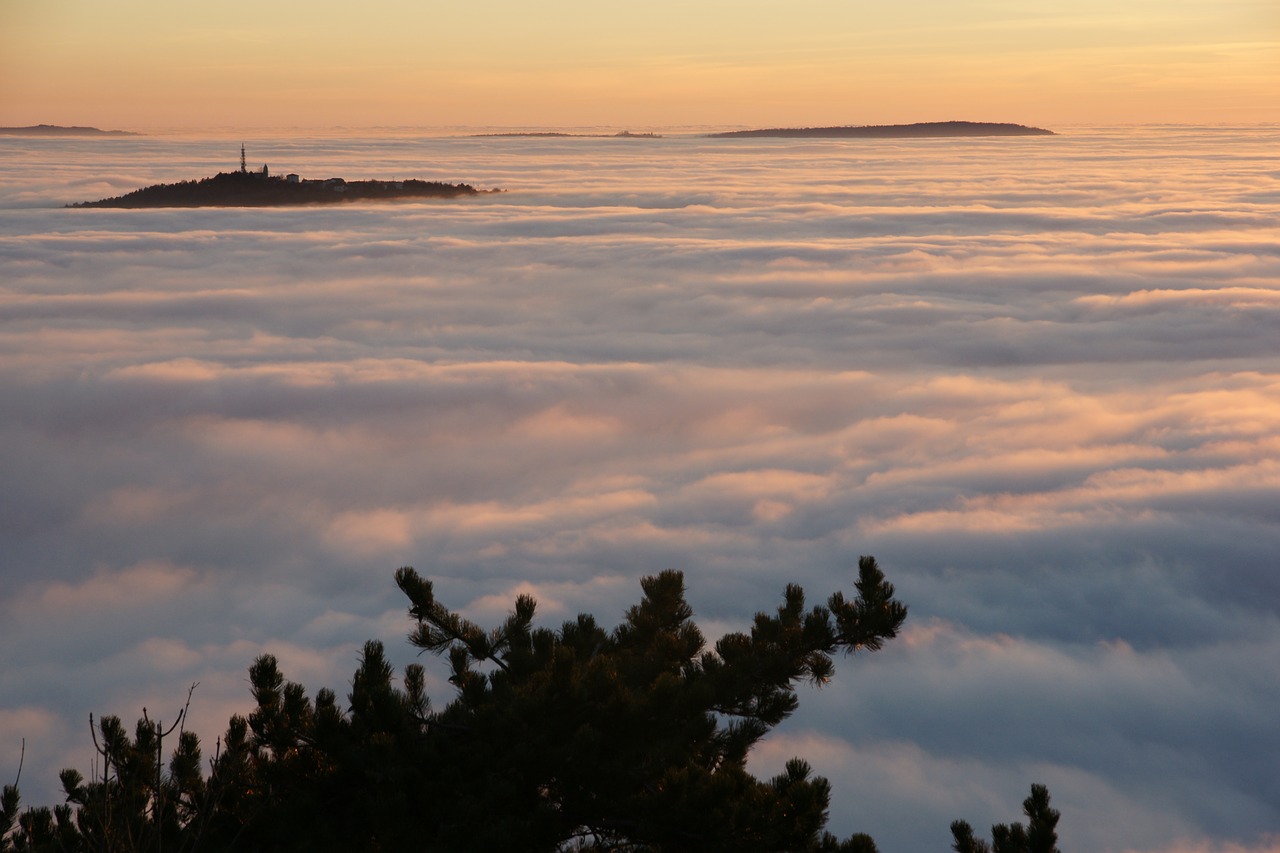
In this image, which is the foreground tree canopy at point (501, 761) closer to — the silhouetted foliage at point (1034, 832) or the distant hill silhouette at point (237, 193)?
the silhouetted foliage at point (1034, 832)

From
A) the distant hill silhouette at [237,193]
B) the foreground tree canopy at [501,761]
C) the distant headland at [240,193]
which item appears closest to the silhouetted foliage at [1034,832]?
the foreground tree canopy at [501,761]

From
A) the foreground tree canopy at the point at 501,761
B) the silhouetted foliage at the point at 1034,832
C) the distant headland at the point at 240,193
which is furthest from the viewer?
the distant headland at the point at 240,193

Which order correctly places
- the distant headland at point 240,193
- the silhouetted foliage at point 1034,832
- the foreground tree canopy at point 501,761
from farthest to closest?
the distant headland at point 240,193 < the silhouetted foliage at point 1034,832 < the foreground tree canopy at point 501,761

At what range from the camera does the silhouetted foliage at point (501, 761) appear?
822 centimetres

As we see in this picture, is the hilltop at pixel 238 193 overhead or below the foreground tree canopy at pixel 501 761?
overhead

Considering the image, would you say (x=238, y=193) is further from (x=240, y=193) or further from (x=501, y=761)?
(x=501, y=761)

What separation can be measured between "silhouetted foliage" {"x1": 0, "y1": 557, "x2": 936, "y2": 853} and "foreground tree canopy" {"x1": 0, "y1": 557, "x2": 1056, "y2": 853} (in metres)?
0.01

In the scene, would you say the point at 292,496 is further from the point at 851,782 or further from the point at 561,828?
the point at 561,828

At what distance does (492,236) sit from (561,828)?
136779 millimetres

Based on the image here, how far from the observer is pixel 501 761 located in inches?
335

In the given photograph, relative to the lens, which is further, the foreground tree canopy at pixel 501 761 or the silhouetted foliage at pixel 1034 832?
the silhouetted foliage at pixel 1034 832

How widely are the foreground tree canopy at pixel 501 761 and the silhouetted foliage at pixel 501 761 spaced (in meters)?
0.01

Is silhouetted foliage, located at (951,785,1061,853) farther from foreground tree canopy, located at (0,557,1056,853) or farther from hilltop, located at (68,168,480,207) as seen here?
hilltop, located at (68,168,480,207)

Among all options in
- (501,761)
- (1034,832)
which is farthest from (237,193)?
(1034,832)
